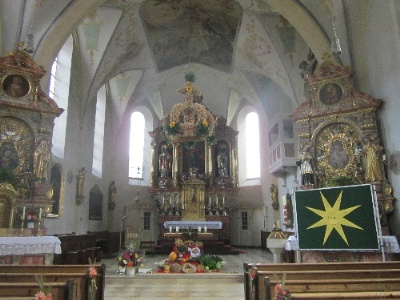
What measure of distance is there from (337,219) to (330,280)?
3.82 metres

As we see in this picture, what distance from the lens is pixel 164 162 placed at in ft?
61.4

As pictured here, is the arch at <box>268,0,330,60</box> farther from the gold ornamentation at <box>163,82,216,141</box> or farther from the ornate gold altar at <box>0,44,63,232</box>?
the ornate gold altar at <box>0,44,63,232</box>

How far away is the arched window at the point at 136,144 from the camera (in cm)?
1916

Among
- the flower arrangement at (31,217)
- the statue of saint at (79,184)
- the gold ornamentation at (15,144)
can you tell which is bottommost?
the flower arrangement at (31,217)

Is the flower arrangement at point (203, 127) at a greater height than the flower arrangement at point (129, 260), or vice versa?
the flower arrangement at point (203, 127)

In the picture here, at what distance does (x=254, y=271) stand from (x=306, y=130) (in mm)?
6768

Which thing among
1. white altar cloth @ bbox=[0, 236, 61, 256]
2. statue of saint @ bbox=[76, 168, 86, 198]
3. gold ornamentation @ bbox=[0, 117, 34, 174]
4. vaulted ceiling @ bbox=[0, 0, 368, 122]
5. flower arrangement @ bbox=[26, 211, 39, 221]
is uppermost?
vaulted ceiling @ bbox=[0, 0, 368, 122]

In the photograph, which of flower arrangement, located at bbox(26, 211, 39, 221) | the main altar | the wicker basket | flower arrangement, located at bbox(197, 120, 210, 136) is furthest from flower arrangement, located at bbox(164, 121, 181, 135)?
flower arrangement, located at bbox(26, 211, 39, 221)

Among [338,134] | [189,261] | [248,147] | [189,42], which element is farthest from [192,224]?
[189,42]

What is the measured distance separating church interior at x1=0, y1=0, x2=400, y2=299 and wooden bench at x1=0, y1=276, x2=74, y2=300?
4.26 meters

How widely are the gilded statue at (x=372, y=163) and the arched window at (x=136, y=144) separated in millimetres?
12857

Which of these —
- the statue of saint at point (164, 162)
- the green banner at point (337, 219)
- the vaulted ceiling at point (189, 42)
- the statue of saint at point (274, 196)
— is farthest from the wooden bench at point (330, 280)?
the statue of saint at point (164, 162)

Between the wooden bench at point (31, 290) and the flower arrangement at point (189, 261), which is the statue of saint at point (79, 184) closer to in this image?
the flower arrangement at point (189, 261)

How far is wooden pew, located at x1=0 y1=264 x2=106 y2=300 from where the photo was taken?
4359mm
